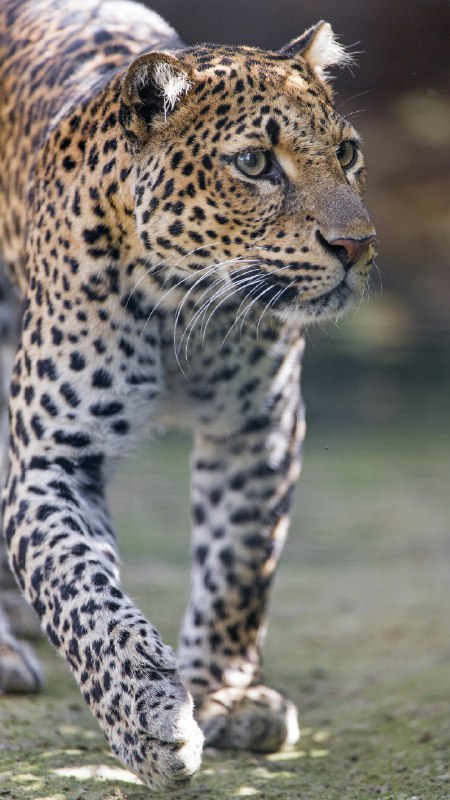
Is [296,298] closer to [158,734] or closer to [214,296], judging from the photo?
[214,296]

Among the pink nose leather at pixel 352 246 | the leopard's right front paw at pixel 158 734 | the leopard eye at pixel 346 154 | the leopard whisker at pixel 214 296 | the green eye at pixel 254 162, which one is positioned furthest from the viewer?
the leopard eye at pixel 346 154

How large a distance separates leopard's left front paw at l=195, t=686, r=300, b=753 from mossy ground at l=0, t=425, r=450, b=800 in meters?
0.08

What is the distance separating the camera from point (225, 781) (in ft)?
17.2

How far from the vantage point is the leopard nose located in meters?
4.66

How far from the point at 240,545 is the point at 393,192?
29.0 feet

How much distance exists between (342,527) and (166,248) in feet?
22.6

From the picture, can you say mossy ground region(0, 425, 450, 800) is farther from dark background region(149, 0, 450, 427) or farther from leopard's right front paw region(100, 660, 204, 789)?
dark background region(149, 0, 450, 427)

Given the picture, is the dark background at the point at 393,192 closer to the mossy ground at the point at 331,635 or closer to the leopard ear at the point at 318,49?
the mossy ground at the point at 331,635

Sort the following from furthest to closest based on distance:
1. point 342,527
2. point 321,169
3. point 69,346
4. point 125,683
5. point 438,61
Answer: point 342,527 → point 438,61 → point 69,346 → point 321,169 → point 125,683

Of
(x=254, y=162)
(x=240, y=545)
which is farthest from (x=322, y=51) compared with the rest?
(x=240, y=545)

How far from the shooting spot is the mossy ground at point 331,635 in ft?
17.2

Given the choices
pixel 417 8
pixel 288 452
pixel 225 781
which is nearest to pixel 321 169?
pixel 288 452

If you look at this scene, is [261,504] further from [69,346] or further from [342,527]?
[342,527]

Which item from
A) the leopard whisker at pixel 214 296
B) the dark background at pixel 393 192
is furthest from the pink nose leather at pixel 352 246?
the dark background at pixel 393 192
